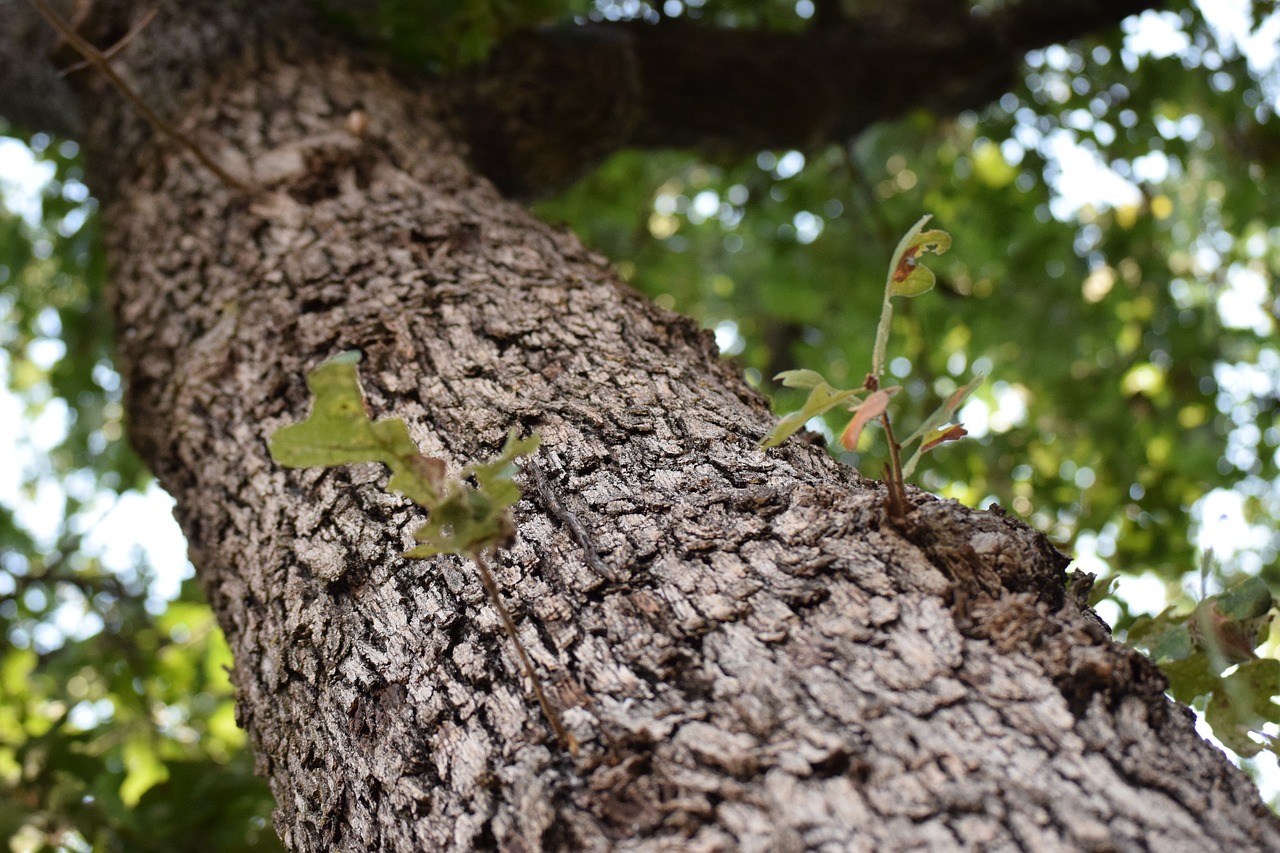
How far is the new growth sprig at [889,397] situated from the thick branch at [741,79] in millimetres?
1649

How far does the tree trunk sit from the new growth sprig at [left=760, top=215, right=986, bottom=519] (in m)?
0.08

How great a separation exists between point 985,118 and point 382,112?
304cm

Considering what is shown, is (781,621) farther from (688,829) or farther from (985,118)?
(985,118)

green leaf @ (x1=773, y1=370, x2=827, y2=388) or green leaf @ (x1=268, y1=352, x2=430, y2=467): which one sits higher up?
green leaf @ (x1=773, y1=370, x2=827, y2=388)

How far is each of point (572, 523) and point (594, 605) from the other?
114 mm

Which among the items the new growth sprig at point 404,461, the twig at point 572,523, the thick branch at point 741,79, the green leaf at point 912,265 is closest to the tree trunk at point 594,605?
the twig at point 572,523

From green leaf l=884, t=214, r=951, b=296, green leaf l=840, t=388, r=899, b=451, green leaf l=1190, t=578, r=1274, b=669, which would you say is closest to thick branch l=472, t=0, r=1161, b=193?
green leaf l=884, t=214, r=951, b=296

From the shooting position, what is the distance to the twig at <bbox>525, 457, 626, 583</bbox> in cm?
89

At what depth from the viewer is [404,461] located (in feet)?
2.44

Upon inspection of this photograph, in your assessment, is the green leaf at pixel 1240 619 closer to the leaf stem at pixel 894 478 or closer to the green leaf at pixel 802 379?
the leaf stem at pixel 894 478

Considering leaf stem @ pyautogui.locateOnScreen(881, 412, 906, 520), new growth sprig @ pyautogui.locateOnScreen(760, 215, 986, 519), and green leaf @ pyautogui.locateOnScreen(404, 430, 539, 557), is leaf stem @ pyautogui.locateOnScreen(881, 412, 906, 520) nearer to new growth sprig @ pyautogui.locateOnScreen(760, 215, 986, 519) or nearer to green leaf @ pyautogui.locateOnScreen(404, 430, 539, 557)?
new growth sprig @ pyautogui.locateOnScreen(760, 215, 986, 519)

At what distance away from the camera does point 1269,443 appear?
4.05m

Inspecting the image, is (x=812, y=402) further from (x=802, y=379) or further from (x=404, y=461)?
(x=404, y=461)

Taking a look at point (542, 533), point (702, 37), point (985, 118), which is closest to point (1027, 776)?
point (542, 533)
